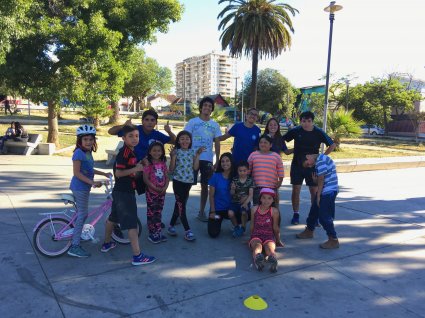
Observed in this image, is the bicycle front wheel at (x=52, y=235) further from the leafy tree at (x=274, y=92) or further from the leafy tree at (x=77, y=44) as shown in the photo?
the leafy tree at (x=274, y=92)

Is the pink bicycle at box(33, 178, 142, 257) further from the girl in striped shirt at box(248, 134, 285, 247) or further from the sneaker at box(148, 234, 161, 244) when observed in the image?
the girl in striped shirt at box(248, 134, 285, 247)

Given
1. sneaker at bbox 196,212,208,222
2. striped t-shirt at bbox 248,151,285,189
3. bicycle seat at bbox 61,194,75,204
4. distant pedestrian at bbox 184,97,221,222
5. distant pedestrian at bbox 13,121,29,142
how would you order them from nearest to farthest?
bicycle seat at bbox 61,194,75,204 → striped t-shirt at bbox 248,151,285,189 → distant pedestrian at bbox 184,97,221,222 → sneaker at bbox 196,212,208,222 → distant pedestrian at bbox 13,121,29,142

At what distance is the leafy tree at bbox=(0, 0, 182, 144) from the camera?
9.93 metres

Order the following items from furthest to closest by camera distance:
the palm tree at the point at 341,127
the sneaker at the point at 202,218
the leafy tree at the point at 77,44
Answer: the palm tree at the point at 341,127 → the leafy tree at the point at 77,44 → the sneaker at the point at 202,218

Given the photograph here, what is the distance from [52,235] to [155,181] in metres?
1.30

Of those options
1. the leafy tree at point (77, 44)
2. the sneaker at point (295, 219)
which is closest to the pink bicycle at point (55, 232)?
the sneaker at point (295, 219)

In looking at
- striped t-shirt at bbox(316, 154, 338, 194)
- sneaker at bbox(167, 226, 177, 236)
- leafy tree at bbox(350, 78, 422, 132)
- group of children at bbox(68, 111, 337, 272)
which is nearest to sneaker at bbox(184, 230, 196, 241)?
group of children at bbox(68, 111, 337, 272)

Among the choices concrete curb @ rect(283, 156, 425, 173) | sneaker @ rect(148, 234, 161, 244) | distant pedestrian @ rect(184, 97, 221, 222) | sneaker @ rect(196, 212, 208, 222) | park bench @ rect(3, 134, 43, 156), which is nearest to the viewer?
sneaker @ rect(148, 234, 161, 244)

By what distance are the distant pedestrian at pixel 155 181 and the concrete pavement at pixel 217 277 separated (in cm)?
36

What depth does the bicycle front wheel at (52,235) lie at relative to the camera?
3.74m

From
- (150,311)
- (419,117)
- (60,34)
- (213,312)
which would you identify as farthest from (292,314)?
(419,117)

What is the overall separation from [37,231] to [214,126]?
2673 mm

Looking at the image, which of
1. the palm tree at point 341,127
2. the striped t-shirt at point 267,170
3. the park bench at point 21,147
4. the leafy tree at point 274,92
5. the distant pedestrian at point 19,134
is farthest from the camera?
the leafy tree at point 274,92

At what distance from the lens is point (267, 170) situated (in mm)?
4512
